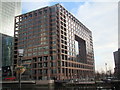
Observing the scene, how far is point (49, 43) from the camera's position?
104625mm

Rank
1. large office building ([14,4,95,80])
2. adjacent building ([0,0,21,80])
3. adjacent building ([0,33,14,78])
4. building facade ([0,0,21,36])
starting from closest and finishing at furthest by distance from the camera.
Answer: large office building ([14,4,95,80]), adjacent building ([0,33,14,78]), adjacent building ([0,0,21,80]), building facade ([0,0,21,36])

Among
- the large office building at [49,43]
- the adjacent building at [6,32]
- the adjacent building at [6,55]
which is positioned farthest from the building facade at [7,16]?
the large office building at [49,43]

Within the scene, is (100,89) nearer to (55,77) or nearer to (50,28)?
(55,77)

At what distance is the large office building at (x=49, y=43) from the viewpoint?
10212 centimetres

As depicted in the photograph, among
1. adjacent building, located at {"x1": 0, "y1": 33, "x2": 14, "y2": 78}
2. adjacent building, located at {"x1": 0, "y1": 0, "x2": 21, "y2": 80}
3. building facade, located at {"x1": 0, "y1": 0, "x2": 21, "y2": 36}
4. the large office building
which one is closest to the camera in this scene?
the large office building

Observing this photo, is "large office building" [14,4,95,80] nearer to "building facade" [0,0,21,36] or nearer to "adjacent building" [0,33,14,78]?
"adjacent building" [0,33,14,78]

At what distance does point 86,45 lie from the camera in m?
154

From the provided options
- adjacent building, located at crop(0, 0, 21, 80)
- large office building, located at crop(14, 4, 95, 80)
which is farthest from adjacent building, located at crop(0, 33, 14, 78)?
large office building, located at crop(14, 4, 95, 80)

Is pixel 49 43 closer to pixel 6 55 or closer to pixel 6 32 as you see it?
pixel 6 55

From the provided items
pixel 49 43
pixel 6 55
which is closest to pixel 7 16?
pixel 6 55

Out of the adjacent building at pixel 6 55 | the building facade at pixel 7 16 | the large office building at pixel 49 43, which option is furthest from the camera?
the building facade at pixel 7 16

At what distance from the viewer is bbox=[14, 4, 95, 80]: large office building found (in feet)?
335

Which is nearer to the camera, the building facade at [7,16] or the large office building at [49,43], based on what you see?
the large office building at [49,43]

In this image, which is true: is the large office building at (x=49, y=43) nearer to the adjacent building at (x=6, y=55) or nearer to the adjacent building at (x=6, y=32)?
the adjacent building at (x=6, y=55)
